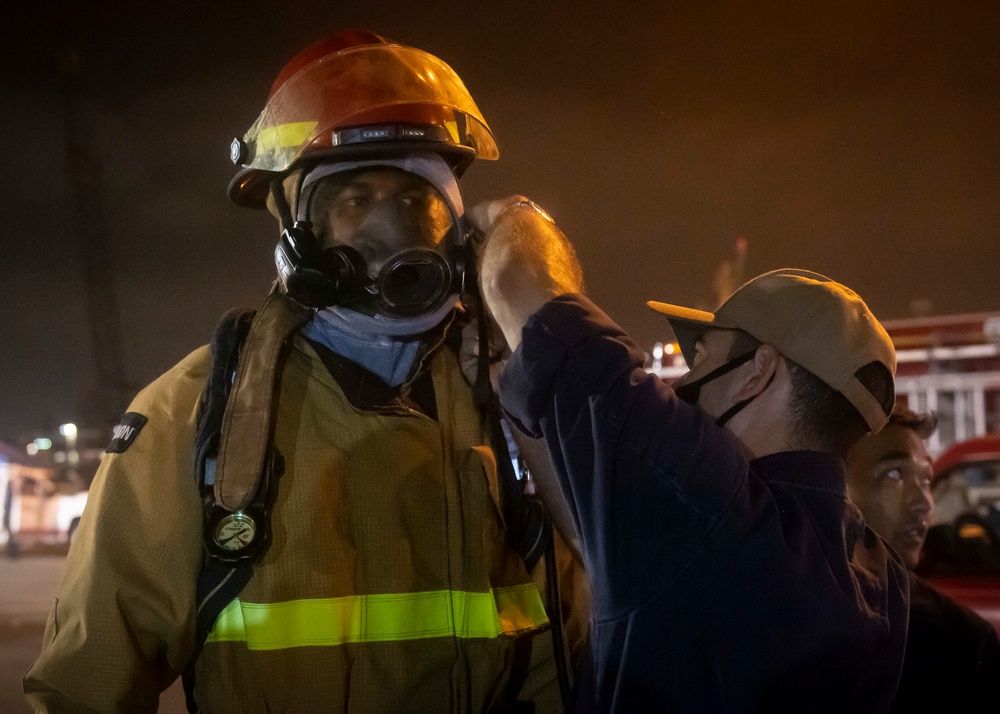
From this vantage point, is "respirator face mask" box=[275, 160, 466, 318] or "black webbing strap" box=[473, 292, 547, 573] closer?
"respirator face mask" box=[275, 160, 466, 318]

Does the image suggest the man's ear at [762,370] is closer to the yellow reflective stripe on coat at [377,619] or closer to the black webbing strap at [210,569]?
the yellow reflective stripe on coat at [377,619]

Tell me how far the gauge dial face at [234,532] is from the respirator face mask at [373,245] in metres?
0.52

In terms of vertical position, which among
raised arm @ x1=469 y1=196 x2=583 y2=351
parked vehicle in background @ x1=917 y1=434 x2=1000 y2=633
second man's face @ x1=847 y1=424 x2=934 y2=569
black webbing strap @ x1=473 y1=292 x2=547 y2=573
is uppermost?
raised arm @ x1=469 y1=196 x2=583 y2=351

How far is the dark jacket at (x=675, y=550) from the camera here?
166cm

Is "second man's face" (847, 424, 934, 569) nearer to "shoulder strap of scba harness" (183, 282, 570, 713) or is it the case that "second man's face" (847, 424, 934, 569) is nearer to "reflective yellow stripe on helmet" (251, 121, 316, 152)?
"shoulder strap of scba harness" (183, 282, 570, 713)

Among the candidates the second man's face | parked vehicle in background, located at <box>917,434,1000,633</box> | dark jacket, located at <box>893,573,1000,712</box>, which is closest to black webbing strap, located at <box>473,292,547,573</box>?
dark jacket, located at <box>893,573,1000,712</box>

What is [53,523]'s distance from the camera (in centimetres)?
2516

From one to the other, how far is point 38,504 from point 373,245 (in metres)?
26.2

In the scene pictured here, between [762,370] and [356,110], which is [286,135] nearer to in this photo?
[356,110]

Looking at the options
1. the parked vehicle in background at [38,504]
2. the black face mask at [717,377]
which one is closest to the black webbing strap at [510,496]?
the black face mask at [717,377]

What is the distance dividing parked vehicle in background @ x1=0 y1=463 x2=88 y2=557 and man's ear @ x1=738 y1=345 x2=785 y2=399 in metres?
23.6

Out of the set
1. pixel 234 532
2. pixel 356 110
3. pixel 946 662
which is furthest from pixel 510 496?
pixel 946 662

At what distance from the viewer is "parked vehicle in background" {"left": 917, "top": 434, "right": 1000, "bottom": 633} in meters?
4.35

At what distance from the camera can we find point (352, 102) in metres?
2.21
